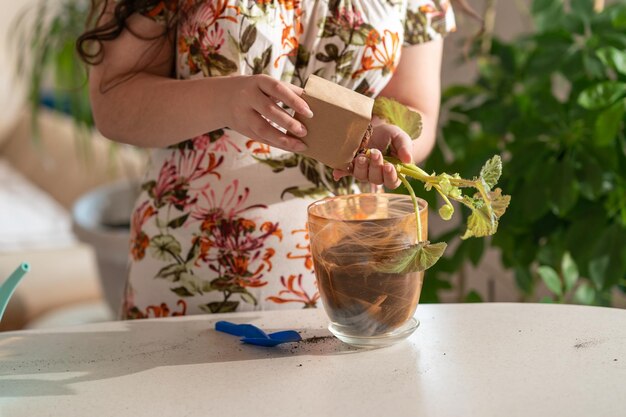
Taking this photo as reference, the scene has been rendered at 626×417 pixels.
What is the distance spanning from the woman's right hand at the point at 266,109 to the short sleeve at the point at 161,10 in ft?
0.68

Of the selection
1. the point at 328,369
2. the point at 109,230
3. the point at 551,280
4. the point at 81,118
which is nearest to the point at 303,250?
the point at 328,369

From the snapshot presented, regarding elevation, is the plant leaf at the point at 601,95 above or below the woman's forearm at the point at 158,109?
above

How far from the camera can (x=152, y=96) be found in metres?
1.07

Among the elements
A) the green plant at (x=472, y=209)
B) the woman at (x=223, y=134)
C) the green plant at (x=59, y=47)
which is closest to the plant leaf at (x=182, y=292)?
the woman at (x=223, y=134)

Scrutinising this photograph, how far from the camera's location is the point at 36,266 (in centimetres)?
288

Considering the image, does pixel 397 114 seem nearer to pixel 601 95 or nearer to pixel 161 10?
pixel 161 10

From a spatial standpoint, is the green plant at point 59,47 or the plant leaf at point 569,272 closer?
the plant leaf at point 569,272

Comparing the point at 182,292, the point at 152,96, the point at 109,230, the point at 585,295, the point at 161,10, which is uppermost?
the point at 161,10

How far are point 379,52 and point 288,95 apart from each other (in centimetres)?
32

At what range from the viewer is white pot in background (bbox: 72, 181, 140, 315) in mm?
2166

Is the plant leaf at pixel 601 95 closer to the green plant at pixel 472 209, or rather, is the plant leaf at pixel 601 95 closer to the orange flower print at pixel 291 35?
the orange flower print at pixel 291 35

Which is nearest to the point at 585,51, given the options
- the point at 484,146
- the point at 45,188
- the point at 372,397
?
the point at 484,146

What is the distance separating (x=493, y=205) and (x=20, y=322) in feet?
7.45

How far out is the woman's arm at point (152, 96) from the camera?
0.95 meters
